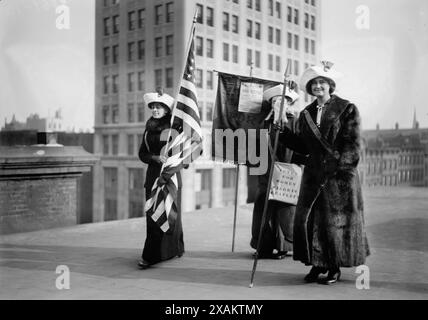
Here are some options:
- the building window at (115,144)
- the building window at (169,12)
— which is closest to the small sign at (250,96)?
the building window at (169,12)

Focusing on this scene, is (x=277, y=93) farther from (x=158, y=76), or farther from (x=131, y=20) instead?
(x=158, y=76)

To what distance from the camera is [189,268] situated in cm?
601

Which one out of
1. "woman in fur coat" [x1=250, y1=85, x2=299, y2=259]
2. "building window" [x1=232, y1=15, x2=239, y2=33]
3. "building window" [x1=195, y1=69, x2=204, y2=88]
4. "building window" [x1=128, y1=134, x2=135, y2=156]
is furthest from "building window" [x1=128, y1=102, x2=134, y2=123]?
"woman in fur coat" [x1=250, y1=85, x2=299, y2=259]

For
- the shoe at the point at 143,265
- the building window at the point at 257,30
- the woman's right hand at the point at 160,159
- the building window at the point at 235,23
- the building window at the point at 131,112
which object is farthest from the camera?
the building window at the point at 131,112

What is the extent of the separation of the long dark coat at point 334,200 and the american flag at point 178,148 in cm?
163

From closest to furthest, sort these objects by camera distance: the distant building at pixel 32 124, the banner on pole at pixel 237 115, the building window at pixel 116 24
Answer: the banner on pole at pixel 237 115, the distant building at pixel 32 124, the building window at pixel 116 24

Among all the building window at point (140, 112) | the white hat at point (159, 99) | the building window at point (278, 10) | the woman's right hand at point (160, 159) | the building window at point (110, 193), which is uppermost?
the building window at point (278, 10)

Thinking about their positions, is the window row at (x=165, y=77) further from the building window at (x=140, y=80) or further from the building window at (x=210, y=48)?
the building window at (x=210, y=48)

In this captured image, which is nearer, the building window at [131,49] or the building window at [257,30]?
the building window at [257,30]

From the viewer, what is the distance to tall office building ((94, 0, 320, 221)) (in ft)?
105

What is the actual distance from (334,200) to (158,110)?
2.46 m

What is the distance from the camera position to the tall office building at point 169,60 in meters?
32.2
